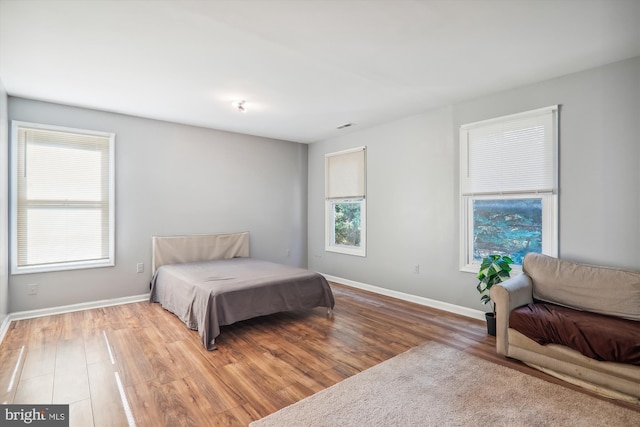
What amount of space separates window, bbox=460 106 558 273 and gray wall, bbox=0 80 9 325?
5.07 meters

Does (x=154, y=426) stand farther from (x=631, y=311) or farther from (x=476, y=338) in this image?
(x=631, y=311)

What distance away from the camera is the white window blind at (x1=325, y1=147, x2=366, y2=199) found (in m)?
5.33

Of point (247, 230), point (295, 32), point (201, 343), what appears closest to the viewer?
point (295, 32)

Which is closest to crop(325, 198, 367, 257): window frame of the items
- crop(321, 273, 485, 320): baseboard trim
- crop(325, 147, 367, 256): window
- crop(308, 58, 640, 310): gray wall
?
crop(325, 147, 367, 256): window

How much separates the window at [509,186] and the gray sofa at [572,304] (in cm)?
42

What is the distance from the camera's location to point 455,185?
4.07 metres

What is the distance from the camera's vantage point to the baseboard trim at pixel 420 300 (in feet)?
12.7

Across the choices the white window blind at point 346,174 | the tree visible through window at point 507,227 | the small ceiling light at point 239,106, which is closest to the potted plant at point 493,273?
the tree visible through window at point 507,227

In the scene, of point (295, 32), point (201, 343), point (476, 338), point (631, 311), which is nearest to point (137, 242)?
point (201, 343)

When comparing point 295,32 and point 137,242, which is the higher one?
point 295,32

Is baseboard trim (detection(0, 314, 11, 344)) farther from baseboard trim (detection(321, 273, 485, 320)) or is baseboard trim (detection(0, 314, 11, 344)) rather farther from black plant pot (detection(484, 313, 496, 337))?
black plant pot (detection(484, 313, 496, 337))

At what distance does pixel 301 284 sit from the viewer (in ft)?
12.6

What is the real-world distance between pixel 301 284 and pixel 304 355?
1.03 meters

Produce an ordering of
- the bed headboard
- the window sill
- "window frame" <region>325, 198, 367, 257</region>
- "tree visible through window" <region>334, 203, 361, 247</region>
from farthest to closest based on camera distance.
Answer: "tree visible through window" <region>334, 203, 361, 247</region> < "window frame" <region>325, 198, 367, 257</region> < the bed headboard < the window sill
